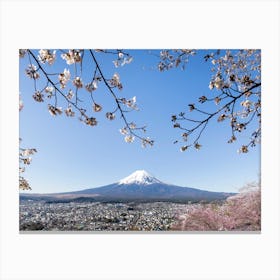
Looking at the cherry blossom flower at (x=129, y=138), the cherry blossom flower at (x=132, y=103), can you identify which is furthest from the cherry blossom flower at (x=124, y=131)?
the cherry blossom flower at (x=132, y=103)

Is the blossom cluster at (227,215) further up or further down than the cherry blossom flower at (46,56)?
further down

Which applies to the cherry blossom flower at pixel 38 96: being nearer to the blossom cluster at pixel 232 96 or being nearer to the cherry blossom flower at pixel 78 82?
the cherry blossom flower at pixel 78 82

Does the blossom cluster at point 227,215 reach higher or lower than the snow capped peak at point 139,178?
lower

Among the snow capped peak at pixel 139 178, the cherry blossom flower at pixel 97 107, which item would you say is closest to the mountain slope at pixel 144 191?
the snow capped peak at pixel 139 178

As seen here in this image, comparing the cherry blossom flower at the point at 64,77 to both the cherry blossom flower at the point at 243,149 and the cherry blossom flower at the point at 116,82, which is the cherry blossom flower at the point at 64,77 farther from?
the cherry blossom flower at the point at 243,149

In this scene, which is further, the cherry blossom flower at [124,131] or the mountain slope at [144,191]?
the cherry blossom flower at [124,131]

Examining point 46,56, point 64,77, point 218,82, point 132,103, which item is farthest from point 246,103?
point 46,56

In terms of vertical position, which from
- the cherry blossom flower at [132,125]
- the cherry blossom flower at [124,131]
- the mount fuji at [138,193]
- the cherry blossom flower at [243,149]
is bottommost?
the mount fuji at [138,193]
